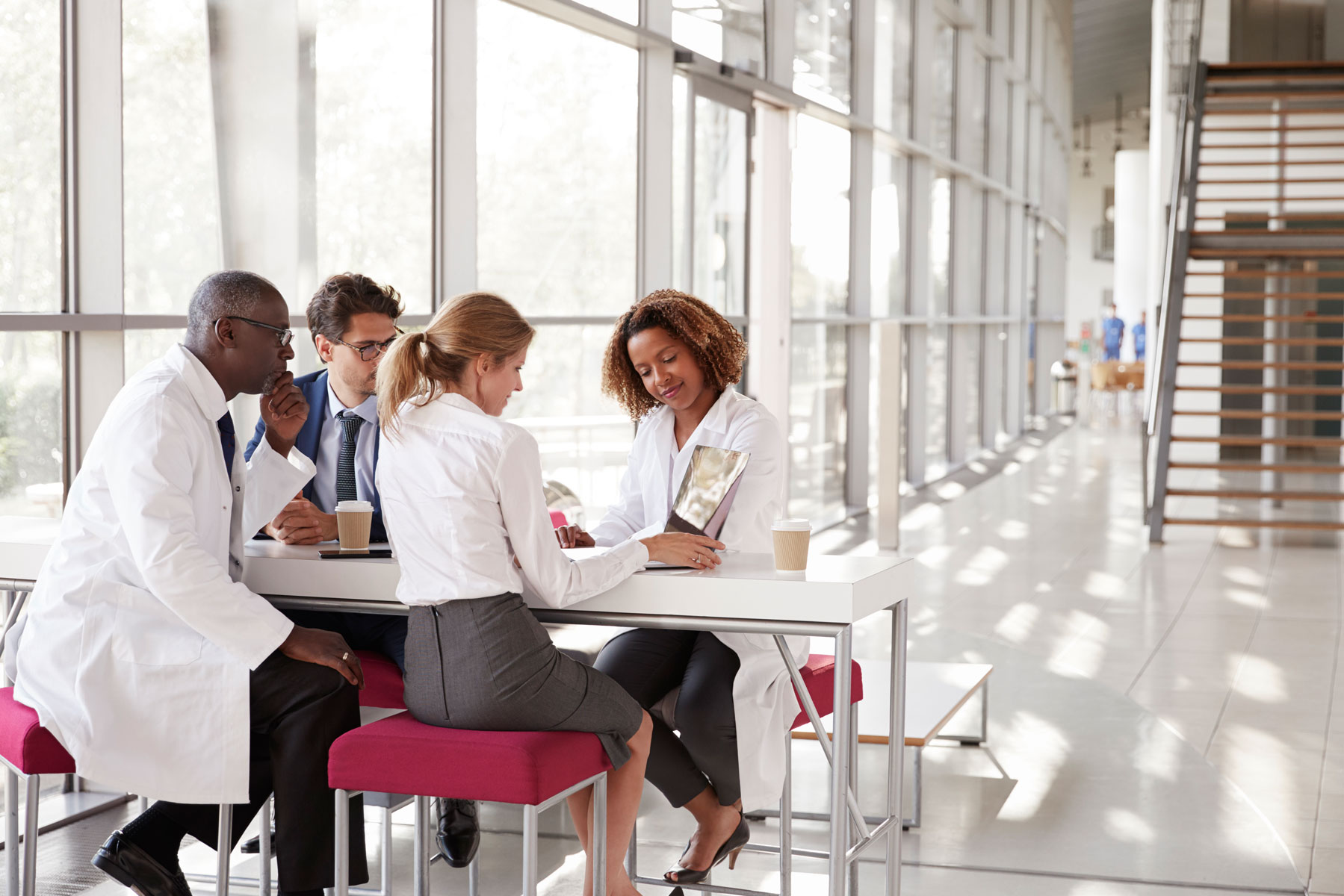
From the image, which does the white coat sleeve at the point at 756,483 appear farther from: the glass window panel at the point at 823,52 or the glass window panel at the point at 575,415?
the glass window panel at the point at 823,52

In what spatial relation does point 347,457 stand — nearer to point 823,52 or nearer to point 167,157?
point 167,157

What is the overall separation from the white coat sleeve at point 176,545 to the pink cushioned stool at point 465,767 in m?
0.26

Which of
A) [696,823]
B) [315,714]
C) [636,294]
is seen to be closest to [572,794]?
[315,714]

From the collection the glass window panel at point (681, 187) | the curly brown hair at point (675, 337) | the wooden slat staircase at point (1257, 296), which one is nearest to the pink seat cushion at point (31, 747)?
the curly brown hair at point (675, 337)

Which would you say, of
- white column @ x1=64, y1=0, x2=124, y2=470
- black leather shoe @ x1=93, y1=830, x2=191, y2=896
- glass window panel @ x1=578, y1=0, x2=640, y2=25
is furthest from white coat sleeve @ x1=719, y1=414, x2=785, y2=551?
glass window panel @ x1=578, y1=0, x2=640, y2=25

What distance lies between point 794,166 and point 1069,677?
4431mm

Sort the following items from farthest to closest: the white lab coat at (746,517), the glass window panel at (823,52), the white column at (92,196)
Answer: the glass window panel at (823,52)
the white column at (92,196)
the white lab coat at (746,517)

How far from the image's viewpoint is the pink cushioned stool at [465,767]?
223 centimetres

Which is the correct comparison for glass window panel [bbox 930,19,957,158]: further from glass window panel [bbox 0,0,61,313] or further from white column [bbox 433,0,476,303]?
glass window panel [bbox 0,0,61,313]

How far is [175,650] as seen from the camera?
246 cm

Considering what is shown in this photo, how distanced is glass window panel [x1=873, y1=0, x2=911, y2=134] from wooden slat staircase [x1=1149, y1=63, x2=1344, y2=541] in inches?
86.9

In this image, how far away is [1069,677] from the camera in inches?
208

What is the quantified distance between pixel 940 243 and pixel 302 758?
36.5 ft

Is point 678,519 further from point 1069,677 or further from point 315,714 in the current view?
point 1069,677
